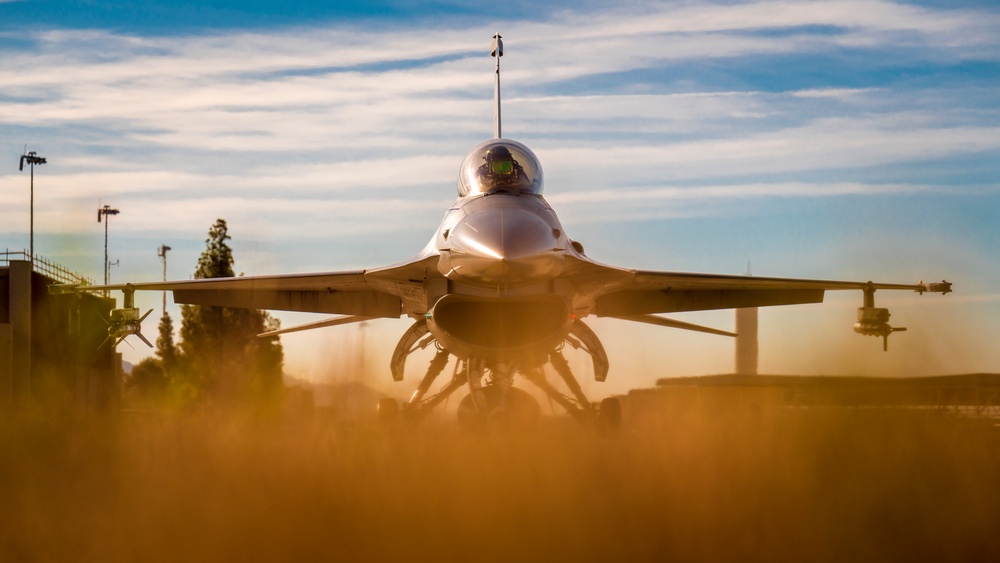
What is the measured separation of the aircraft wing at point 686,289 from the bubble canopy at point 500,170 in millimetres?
1933

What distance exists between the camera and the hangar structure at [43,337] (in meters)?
30.6

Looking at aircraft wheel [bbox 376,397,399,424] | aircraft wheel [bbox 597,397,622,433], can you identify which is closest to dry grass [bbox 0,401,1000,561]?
aircraft wheel [bbox 597,397,622,433]

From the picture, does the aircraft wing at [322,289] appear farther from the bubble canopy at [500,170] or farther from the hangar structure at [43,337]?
the hangar structure at [43,337]

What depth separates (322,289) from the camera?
67.5 ft

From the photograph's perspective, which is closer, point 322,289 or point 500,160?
point 500,160

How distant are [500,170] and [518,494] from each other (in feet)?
21.8

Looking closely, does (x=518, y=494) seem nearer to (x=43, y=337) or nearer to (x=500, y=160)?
(x=500, y=160)

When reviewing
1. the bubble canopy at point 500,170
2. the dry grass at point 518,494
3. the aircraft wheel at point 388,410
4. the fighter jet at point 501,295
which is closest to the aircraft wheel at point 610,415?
the fighter jet at point 501,295

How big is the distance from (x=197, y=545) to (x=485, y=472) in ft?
15.0

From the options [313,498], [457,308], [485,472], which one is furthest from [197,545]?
[457,308]

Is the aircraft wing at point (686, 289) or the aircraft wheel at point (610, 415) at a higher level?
the aircraft wing at point (686, 289)

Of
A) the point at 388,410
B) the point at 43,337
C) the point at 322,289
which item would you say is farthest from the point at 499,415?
the point at 43,337

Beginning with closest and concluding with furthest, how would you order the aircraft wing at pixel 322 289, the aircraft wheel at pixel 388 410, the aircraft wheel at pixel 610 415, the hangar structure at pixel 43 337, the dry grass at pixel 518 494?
the dry grass at pixel 518 494
the aircraft wing at pixel 322 289
the aircraft wheel at pixel 610 415
the aircraft wheel at pixel 388 410
the hangar structure at pixel 43 337

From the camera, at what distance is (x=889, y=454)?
15555mm
